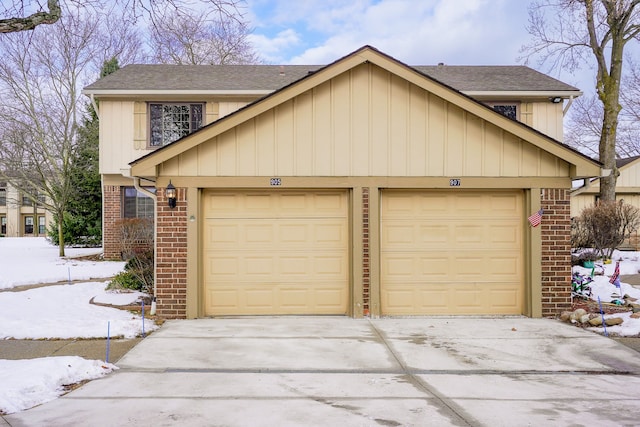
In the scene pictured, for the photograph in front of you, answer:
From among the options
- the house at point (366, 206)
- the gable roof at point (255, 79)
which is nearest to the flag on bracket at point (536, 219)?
the house at point (366, 206)

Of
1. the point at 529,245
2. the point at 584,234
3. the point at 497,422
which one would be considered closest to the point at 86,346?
the point at 497,422

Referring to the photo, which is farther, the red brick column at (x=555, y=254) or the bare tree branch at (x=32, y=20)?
the red brick column at (x=555, y=254)

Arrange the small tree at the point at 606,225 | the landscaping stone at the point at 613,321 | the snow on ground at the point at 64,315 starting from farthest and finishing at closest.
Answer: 1. the small tree at the point at 606,225
2. the landscaping stone at the point at 613,321
3. the snow on ground at the point at 64,315

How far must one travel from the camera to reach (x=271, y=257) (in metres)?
9.47

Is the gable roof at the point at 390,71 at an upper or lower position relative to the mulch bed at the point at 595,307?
upper

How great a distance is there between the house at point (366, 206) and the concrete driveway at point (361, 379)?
810 mm

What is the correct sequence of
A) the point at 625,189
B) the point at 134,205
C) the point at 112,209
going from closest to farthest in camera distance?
the point at 112,209 < the point at 134,205 < the point at 625,189

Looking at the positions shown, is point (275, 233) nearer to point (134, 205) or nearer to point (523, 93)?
point (134, 205)

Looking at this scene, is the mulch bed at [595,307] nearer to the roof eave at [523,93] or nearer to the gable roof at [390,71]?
the gable roof at [390,71]

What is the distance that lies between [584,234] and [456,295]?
927 centimetres

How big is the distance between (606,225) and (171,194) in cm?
1313

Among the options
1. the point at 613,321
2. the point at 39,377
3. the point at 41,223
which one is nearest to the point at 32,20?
the point at 39,377

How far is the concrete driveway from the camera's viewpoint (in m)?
4.69

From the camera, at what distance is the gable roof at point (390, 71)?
8.91 m
